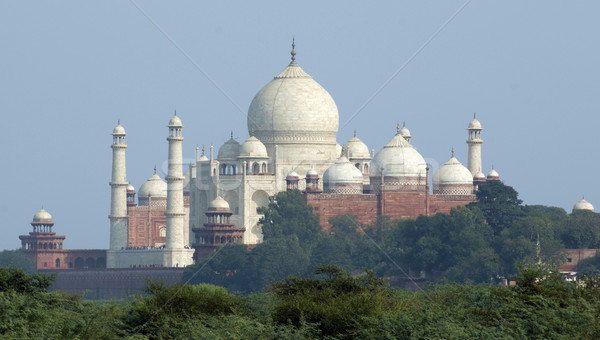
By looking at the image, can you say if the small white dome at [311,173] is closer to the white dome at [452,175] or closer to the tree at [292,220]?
the tree at [292,220]

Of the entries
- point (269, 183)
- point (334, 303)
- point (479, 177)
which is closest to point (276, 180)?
point (269, 183)

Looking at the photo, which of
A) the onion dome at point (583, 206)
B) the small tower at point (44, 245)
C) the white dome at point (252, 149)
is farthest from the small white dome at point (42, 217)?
the onion dome at point (583, 206)

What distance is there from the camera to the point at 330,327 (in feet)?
117

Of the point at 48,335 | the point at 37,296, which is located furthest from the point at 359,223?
the point at 48,335

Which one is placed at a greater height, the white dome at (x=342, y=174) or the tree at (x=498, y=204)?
the white dome at (x=342, y=174)

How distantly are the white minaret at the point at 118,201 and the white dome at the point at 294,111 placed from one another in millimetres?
7249

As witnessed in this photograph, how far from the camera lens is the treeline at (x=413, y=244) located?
238ft

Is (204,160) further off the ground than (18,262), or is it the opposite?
(204,160)

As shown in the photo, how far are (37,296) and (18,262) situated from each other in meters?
46.2

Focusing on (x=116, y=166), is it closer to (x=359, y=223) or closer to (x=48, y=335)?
(x=359, y=223)

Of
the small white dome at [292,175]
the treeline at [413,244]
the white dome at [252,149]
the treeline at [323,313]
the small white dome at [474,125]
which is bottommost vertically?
the treeline at [323,313]

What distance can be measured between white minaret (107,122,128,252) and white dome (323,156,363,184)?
10.8 metres

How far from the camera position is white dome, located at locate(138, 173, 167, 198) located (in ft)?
302

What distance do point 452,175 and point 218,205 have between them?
40.2 feet
